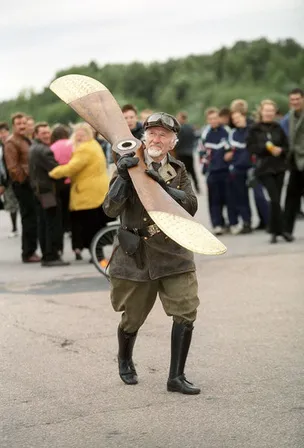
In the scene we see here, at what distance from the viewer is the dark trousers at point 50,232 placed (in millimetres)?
12906

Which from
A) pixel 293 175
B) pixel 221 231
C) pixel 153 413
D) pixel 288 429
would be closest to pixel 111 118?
pixel 153 413

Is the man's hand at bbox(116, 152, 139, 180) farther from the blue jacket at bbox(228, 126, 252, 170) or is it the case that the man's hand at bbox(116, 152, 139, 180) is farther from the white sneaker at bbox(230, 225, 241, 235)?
the white sneaker at bbox(230, 225, 241, 235)

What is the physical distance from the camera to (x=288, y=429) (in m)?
4.99

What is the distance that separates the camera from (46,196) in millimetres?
12727

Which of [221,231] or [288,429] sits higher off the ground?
[288,429]

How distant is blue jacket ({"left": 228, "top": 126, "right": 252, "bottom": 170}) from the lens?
49.7 feet

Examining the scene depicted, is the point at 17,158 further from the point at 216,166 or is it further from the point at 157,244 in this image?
the point at 157,244

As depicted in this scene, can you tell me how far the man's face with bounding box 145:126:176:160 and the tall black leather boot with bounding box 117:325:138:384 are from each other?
1.14 meters

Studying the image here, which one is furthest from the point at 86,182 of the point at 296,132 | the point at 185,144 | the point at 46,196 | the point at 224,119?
the point at 185,144

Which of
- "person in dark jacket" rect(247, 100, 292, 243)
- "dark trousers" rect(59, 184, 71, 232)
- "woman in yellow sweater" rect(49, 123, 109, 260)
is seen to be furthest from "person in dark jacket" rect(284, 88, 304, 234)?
"dark trousers" rect(59, 184, 71, 232)

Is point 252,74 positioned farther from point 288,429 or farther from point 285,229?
point 288,429

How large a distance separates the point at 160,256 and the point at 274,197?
818cm

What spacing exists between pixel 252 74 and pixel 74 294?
370ft

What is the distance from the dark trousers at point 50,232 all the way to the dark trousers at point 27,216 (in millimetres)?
385
